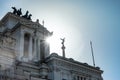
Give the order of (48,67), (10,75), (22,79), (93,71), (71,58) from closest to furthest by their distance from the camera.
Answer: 1. (10,75)
2. (22,79)
3. (48,67)
4. (71,58)
5. (93,71)

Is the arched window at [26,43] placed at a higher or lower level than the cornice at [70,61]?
higher

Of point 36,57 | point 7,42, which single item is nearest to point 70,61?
point 36,57

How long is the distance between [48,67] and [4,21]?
56.8ft

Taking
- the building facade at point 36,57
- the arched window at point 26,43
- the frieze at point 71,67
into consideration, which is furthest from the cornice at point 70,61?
the arched window at point 26,43

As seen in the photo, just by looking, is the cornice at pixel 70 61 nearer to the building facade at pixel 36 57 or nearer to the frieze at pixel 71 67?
the building facade at pixel 36 57

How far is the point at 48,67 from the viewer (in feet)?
138

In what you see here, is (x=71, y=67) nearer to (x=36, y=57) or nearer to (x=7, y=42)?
(x=36, y=57)

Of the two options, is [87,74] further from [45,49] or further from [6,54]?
[6,54]

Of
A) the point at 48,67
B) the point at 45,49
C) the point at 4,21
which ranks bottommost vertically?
the point at 48,67

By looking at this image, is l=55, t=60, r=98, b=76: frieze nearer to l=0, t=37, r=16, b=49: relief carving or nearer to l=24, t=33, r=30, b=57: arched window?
l=24, t=33, r=30, b=57: arched window

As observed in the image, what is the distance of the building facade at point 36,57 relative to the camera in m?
39.7

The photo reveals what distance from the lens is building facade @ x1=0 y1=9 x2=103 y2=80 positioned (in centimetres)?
3974

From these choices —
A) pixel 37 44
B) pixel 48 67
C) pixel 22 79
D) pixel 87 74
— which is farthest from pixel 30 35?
pixel 22 79

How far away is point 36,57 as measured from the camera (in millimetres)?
48469
